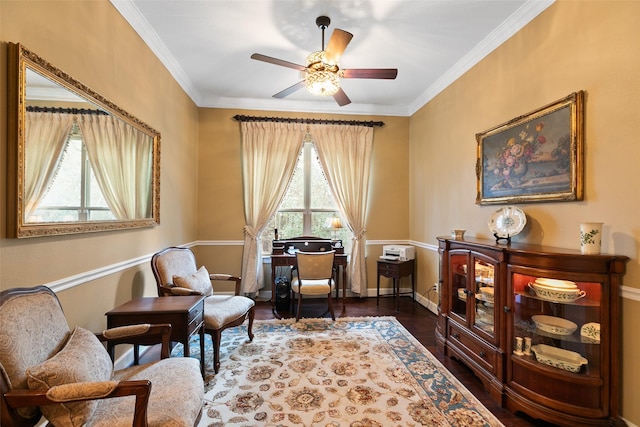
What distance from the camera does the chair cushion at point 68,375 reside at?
115 centimetres

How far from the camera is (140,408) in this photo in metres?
1.18

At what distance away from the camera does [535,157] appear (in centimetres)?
235

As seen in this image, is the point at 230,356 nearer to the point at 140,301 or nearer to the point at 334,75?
the point at 140,301

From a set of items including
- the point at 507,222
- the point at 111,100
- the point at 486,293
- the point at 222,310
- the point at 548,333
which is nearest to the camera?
the point at 548,333

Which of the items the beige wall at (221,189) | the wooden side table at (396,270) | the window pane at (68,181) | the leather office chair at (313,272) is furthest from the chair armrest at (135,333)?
the wooden side table at (396,270)

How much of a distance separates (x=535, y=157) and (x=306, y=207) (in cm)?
310

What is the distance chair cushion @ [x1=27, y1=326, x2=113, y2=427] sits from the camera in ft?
3.78

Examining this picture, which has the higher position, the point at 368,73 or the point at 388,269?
the point at 368,73

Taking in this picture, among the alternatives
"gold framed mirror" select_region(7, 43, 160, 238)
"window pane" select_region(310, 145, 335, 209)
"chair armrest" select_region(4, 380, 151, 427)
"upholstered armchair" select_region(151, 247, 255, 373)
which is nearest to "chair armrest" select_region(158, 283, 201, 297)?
"upholstered armchair" select_region(151, 247, 255, 373)

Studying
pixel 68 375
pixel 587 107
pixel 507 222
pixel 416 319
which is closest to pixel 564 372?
pixel 507 222

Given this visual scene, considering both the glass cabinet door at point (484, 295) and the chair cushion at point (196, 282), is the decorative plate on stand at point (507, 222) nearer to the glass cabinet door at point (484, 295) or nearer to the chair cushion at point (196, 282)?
the glass cabinet door at point (484, 295)

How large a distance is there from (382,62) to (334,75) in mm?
1115

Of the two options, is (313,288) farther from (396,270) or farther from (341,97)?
(341,97)

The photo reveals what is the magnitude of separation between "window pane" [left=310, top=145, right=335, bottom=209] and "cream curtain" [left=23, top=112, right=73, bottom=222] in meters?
3.28
